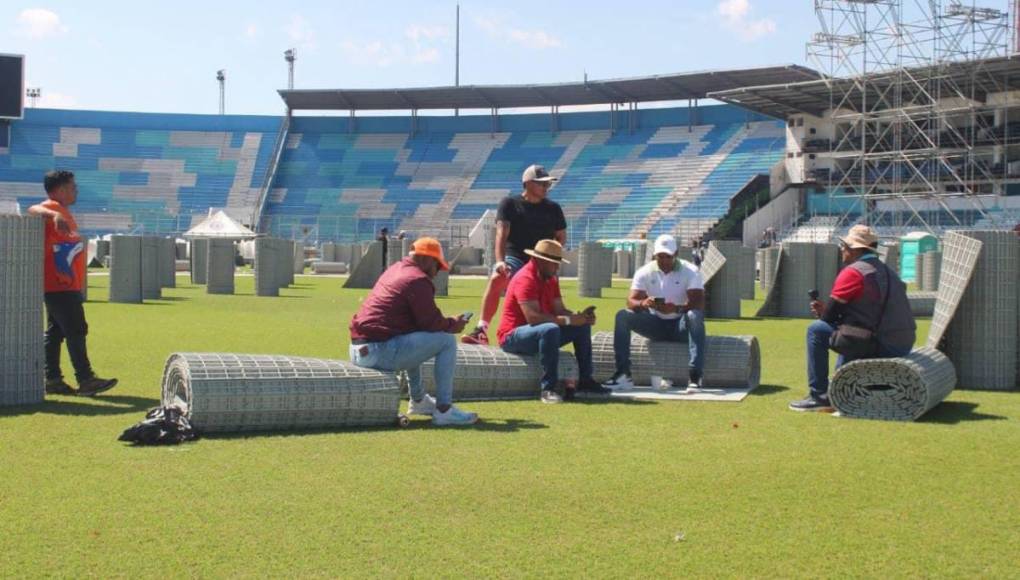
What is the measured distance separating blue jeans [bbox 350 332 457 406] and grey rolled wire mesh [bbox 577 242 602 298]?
19335 millimetres

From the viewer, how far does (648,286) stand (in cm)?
1047

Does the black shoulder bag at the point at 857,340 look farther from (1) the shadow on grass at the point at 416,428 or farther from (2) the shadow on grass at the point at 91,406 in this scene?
(2) the shadow on grass at the point at 91,406

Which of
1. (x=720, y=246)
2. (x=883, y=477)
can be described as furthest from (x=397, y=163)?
(x=883, y=477)

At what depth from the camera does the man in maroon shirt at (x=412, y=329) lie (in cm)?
807

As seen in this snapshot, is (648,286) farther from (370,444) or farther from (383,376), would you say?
(370,444)

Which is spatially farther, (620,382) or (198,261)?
(198,261)

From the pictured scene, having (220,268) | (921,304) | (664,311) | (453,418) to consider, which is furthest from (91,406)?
(220,268)

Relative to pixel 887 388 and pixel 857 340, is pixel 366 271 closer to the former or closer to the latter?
pixel 857 340

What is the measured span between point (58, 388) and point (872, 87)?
42.9 meters

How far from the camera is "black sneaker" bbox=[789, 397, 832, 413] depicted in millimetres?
8727

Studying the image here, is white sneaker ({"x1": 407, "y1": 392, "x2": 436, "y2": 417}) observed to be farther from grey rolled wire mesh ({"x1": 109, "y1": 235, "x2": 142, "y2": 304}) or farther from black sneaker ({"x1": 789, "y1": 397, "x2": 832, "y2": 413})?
grey rolled wire mesh ({"x1": 109, "y1": 235, "x2": 142, "y2": 304})

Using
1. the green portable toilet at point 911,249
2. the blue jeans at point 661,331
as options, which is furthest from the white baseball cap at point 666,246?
the green portable toilet at point 911,249

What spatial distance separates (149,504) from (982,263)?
7.26 m

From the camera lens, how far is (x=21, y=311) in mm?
8469
